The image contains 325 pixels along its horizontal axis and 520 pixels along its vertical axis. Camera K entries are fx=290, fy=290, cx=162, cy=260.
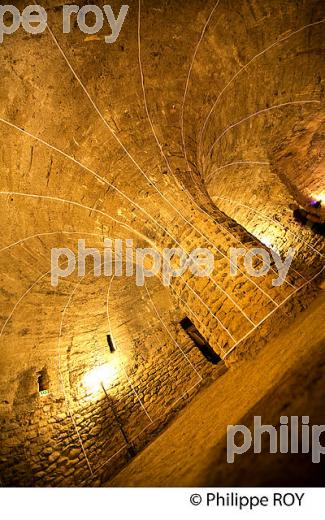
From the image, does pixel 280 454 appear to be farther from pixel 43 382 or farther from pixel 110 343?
pixel 110 343

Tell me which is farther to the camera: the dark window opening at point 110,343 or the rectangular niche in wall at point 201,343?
the dark window opening at point 110,343

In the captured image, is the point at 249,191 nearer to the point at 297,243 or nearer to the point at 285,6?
the point at 297,243

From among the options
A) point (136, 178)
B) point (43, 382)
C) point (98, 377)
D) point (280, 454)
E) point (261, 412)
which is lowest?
point (280, 454)

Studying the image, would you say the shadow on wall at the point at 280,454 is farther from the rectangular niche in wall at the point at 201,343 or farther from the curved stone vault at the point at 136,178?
the rectangular niche in wall at the point at 201,343

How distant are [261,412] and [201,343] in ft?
14.6

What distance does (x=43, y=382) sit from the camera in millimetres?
5707

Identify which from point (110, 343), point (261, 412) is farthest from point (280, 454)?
point (110, 343)

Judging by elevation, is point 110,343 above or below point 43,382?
above

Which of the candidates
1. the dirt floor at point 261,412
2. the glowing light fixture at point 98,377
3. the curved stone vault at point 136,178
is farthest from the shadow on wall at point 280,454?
the glowing light fixture at point 98,377

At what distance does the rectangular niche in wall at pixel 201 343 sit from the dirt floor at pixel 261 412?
99.3 inches

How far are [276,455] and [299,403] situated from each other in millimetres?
325

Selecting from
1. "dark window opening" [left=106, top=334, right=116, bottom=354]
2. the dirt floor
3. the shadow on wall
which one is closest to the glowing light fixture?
"dark window opening" [left=106, top=334, right=116, bottom=354]

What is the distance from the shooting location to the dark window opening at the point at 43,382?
562cm

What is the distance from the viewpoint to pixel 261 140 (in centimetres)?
570
